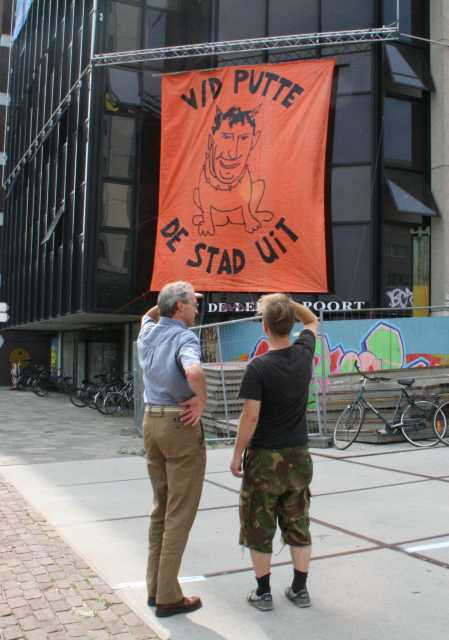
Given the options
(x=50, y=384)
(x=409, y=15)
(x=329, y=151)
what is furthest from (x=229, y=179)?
(x=50, y=384)

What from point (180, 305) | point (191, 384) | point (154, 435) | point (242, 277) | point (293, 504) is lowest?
point (293, 504)

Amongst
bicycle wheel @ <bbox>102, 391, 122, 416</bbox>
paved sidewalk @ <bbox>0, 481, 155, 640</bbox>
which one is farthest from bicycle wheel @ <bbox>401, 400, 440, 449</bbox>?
bicycle wheel @ <bbox>102, 391, 122, 416</bbox>

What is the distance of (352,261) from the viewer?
1797 cm

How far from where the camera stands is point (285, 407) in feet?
12.7

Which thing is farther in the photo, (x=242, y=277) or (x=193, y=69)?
(x=193, y=69)

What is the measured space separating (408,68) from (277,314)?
16.7 m

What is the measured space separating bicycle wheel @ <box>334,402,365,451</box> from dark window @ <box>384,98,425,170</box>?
10.6 meters

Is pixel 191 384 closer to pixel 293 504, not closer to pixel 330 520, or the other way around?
pixel 293 504

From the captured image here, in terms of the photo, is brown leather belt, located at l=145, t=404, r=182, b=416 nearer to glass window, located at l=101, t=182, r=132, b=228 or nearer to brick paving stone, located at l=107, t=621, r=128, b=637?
brick paving stone, located at l=107, t=621, r=128, b=637

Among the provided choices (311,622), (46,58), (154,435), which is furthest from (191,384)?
(46,58)

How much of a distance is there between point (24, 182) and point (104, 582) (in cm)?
2798

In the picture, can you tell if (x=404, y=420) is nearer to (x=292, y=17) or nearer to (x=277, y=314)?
(x=277, y=314)

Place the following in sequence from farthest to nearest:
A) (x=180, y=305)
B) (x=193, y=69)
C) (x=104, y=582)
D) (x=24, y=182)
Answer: (x=24, y=182) < (x=193, y=69) < (x=104, y=582) < (x=180, y=305)

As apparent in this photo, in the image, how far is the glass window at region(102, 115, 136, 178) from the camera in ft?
62.5
